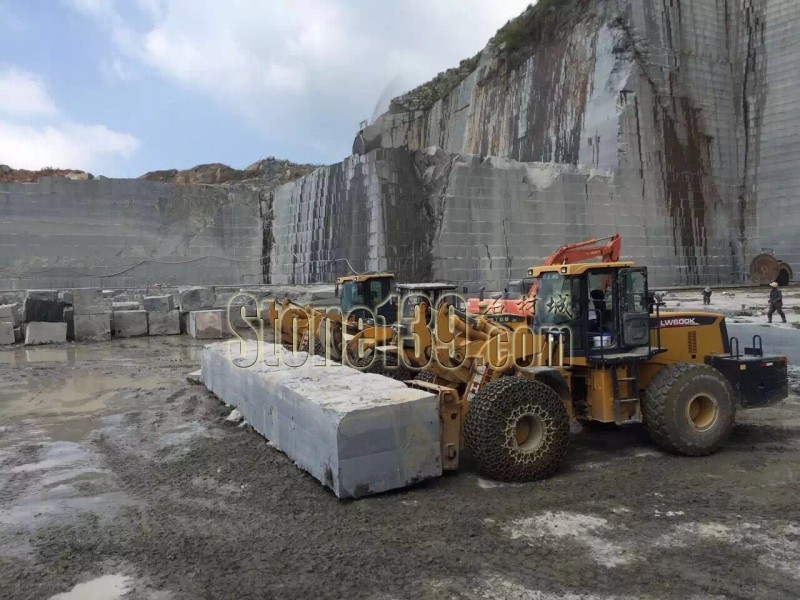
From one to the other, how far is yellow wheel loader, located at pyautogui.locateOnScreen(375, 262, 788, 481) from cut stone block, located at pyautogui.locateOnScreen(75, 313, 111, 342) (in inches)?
491

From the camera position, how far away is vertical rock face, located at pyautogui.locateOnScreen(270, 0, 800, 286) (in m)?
18.5

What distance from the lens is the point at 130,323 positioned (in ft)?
55.0

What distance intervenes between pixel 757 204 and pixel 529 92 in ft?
35.0

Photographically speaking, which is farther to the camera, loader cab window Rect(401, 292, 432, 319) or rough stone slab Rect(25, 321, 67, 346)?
rough stone slab Rect(25, 321, 67, 346)

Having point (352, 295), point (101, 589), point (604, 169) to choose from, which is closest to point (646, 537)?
point (101, 589)

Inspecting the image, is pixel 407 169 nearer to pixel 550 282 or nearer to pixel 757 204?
pixel 550 282

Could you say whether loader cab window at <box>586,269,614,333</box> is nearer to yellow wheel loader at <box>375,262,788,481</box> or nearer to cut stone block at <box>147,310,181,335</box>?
yellow wheel loader at <box>375,262,788,481</box>

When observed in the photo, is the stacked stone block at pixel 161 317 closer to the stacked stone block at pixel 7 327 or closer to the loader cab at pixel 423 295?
the stacked stone block at pixel 7 327

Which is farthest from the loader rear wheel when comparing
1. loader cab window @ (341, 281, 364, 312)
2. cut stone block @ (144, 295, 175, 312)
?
cut stone block @ (144, 295, 175, 312)

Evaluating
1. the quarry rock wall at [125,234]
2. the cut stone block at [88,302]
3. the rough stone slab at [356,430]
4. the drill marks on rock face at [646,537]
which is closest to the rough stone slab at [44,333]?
the cut stone block at [88,302]

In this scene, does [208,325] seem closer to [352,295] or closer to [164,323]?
[164,323]

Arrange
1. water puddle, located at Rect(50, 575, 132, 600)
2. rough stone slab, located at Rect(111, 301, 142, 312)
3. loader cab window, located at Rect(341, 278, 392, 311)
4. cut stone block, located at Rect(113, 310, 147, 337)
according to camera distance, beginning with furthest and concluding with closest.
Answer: rough stone slab, located at Rect(111, 301, 142, 312)
cut stone block, located at Rect(113, 310, 147, 337)
loader cab window, located at Rect(341, 278, 392, 311)
water puddle, located at Rect(50, 575, 132, 600)

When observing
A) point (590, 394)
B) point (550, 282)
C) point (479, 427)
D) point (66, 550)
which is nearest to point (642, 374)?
point (590, 394)

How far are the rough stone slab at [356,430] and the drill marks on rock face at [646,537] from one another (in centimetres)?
89
